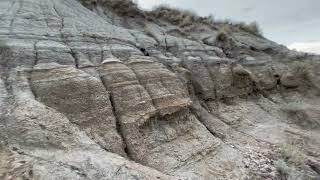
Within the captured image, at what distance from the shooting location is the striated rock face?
6.85m

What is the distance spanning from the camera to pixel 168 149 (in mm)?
8867

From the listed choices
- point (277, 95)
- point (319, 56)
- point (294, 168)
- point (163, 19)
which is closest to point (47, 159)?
point (294, 168)

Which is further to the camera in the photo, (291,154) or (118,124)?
(291,154)

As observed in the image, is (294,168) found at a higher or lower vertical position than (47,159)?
lower

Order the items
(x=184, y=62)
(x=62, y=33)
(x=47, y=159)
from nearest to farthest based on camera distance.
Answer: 1. (x=47, y=159)
2. (x=62, y=33)
3. (x=184, y=62)

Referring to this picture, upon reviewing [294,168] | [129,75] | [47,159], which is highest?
[129,75]

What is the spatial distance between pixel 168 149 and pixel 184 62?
4.97 meters

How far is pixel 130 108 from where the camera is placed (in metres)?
8.91

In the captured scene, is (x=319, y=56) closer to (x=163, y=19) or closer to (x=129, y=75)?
(x=163, y=19)

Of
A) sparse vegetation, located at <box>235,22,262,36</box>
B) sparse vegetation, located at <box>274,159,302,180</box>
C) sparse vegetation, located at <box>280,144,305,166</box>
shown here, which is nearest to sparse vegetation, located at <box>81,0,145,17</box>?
sparse vegetation, located at <box>235,22,262,36</box>

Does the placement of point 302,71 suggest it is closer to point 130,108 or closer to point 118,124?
point 130,108

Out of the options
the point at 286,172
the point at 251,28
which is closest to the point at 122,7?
the point at 251,28

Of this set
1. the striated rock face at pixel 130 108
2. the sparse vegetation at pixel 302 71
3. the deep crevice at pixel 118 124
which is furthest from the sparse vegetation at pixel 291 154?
the sparse vegetation at pixel 302 71

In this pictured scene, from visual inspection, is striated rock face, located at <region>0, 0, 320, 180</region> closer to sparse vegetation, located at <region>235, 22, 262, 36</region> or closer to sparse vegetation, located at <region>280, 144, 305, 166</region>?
sparse vegetation, located at <region>280, 144, 305, 166</region>
